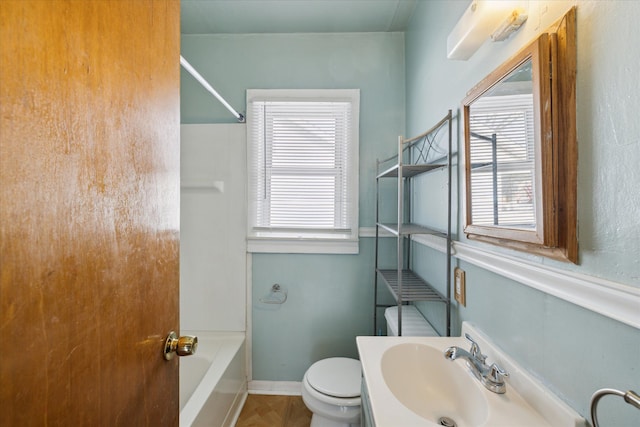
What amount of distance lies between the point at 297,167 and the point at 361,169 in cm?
45

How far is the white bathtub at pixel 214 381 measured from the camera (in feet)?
4.38

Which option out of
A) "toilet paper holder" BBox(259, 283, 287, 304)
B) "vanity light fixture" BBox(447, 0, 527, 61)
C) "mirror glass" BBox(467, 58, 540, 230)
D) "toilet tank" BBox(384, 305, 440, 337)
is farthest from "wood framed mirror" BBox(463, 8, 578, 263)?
"toilet paper holder" BBox(259, 283, 287, 304)

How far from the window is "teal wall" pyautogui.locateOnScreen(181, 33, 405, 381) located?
0.10 m

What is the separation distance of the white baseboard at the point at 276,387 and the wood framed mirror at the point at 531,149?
5.47 ft

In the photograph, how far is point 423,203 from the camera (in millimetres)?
1614

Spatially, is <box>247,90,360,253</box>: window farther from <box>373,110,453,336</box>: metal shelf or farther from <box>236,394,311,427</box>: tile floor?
<box>236,394,311,427</box>: tile floor

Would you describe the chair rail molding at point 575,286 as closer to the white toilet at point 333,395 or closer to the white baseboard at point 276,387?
the white toilet at point 333,395

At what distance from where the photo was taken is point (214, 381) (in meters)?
1.49

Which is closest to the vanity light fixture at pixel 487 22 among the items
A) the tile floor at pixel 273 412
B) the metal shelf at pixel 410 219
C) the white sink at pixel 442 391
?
the metal shelf at pixel 410 219

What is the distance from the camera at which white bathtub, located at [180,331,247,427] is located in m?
1.34

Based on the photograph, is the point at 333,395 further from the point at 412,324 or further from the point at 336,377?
the point at 412,324

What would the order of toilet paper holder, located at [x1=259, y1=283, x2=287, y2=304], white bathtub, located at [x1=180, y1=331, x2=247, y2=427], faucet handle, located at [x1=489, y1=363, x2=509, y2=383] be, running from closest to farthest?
faucet handle, located at [x1=489, y1=363, x2=509, y2=383]
white bathtub, located at [x1=180, y1=331, x2=247, y2=427]
toilet paper holder, located at [x1=259, y1=283, x2=287, y2=304]

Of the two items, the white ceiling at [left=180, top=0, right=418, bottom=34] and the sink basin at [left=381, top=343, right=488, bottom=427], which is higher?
the white ceiling at [left=180, top=0, right=418, bottom=34]

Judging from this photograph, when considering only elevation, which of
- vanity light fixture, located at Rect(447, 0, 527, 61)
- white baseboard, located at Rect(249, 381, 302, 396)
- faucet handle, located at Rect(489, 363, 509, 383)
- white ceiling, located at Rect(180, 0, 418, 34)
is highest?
white ceiling, located at Rect(180, 0, 418, 34)
